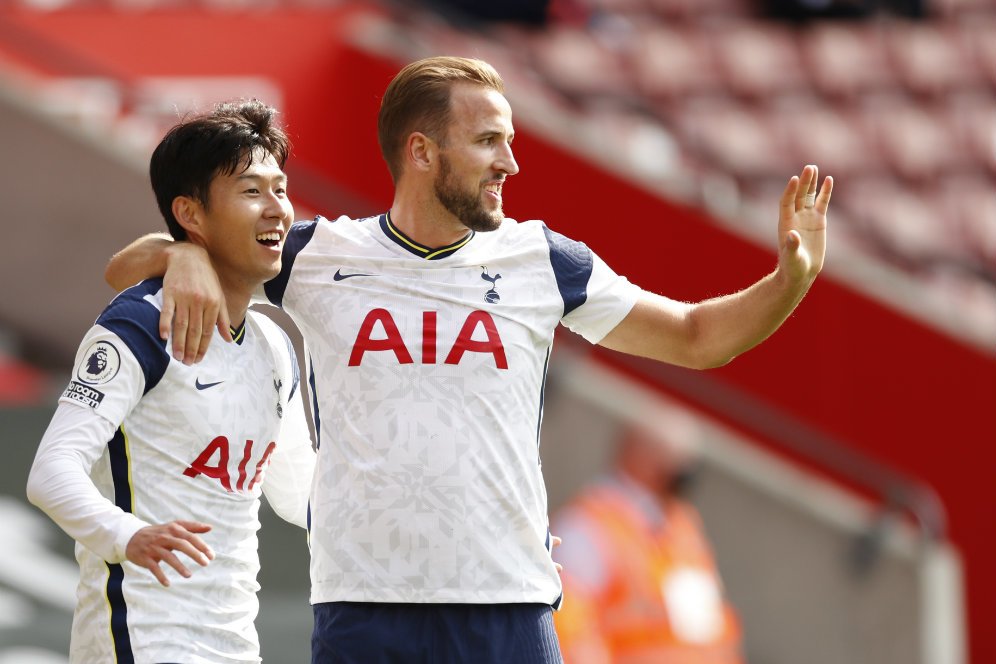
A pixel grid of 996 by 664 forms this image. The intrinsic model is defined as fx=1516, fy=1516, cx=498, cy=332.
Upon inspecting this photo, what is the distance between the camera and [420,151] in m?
3.47

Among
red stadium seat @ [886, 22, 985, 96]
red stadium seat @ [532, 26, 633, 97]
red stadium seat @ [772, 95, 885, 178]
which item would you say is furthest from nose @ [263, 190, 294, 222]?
red stadium seat @ [886, 22, 985, 96]

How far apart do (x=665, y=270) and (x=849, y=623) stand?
2.59 m

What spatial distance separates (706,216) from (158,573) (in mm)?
7008

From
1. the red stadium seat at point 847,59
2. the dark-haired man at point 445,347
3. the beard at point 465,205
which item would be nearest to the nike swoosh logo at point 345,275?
the dark-haired man at point 445,347

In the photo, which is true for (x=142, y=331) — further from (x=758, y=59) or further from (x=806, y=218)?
(x=758, y=59)

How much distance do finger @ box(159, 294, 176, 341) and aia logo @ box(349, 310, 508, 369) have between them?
15.7 inches

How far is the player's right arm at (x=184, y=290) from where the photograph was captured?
10.5 ft

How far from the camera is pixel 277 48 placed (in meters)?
10.9

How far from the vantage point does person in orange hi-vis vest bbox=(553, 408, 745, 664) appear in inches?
252

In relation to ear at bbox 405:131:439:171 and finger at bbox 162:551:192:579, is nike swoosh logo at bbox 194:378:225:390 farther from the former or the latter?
ear at bbox 405:131:439:171

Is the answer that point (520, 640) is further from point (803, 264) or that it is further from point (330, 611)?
point (803, 264)

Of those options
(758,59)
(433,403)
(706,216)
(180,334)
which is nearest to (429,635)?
(433,403)

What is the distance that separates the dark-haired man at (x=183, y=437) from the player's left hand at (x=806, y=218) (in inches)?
44.0

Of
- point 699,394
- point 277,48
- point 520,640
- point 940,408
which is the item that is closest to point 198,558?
point 520,640
